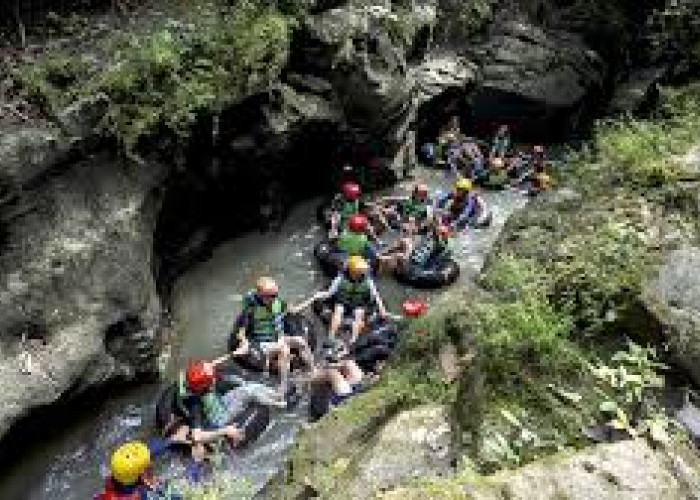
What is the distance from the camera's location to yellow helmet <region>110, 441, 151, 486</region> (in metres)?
7.99

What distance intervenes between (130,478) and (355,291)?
15.3 ft

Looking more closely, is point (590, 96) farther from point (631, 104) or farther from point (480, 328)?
point (480, 328)

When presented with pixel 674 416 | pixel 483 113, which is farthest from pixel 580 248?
pixel 483 113

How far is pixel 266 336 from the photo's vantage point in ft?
36.6

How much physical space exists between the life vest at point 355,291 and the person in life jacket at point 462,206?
3.89 meters

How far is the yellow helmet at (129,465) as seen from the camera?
799cm

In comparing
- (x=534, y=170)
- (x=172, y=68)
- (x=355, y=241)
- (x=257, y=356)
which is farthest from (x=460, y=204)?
(x=172, y=68)

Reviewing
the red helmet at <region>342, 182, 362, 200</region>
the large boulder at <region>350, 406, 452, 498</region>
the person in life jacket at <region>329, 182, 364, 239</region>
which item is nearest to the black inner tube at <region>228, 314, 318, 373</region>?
the person in life jacket at <region>329, 182, 364, 239</region>

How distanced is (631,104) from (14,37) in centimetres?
1089

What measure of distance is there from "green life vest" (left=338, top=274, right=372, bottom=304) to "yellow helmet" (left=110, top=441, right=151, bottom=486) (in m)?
4.40

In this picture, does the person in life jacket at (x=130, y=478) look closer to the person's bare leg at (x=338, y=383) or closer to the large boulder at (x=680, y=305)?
the person's bare leg at (x=338, y=383)

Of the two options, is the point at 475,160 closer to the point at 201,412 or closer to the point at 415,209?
the point at 415,209

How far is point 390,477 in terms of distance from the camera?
4.55 meters

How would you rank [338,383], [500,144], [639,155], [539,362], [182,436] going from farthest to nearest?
[500,144], [338,383], [182,436], [639,155], [539,362]
